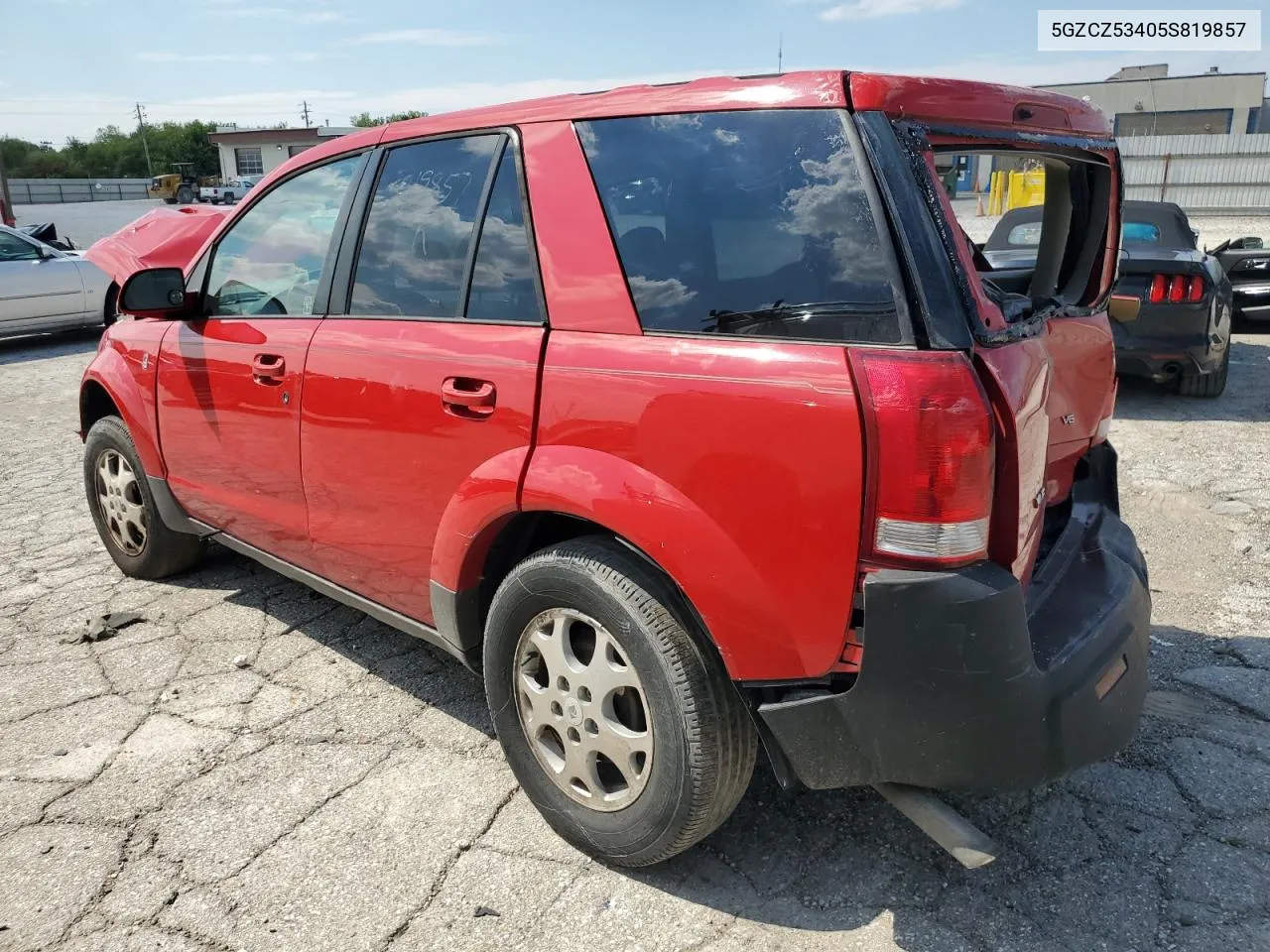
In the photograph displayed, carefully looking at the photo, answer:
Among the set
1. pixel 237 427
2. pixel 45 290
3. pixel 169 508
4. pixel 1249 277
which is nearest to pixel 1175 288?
pixel 1249 277

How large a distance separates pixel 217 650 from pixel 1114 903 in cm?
315

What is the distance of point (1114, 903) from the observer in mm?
2238

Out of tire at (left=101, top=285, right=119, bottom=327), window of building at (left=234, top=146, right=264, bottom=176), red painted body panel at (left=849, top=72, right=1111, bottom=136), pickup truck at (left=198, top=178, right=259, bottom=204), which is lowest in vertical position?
tire at (left=101, top=285, right=119, bottom=327)

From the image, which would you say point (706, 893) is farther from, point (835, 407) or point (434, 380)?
point (434, 380)

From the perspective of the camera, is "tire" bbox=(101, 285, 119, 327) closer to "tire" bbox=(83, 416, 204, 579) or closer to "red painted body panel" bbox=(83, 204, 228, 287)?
"red painted body panel" bbox=(83, 204, 228, 287)

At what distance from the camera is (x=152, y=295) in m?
3.62

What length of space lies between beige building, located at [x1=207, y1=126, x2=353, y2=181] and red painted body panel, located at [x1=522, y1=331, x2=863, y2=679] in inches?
2450

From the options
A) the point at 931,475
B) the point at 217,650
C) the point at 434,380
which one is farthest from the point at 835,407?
the point at 217,650

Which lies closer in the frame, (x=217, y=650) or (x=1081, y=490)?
(x=1081, y=490)

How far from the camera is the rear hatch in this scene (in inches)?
73.3

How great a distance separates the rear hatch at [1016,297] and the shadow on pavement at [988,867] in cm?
78

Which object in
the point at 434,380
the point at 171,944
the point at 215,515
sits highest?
the point at 434,380

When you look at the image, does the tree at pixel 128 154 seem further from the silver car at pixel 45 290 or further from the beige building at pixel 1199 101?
the silver car at pixel 45 290

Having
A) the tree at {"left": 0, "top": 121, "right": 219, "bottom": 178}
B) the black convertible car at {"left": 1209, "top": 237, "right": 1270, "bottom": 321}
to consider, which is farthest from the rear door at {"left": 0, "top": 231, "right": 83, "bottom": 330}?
the tree at {"left": 0, "top": 121, "right": 219, "bottom": 178}
